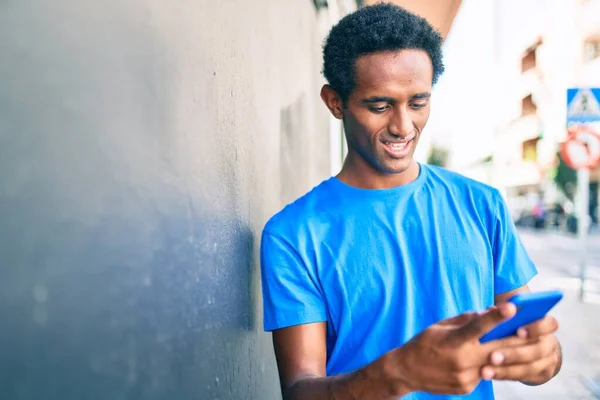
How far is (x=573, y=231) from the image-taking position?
22.0 metres

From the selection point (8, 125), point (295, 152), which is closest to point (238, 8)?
point (8, 125)

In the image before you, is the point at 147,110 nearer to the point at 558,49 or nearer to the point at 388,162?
the point at 388,162

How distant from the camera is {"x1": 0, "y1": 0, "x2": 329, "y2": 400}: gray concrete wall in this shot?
0.61 m

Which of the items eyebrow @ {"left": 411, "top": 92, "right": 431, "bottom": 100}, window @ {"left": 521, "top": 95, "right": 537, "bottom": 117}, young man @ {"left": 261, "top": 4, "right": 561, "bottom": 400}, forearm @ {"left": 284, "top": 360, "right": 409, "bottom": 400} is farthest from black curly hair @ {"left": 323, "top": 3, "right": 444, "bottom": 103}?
window @ {"left": 521, "top": 95, "right": 537, "bottom": 117}

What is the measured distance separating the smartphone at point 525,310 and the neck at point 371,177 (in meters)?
0.69

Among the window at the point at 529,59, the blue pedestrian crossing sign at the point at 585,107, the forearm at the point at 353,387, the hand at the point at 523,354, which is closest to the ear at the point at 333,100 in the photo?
the forearm at the point at 353,387

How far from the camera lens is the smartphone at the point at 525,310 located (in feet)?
3.19

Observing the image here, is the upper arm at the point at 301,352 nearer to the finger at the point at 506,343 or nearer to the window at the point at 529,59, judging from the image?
the finger at the point at 506,343

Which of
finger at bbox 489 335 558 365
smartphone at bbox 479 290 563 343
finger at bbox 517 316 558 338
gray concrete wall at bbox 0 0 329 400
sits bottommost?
finger at bbox 489 335 558 365

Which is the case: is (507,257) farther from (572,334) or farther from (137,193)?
(572,334)

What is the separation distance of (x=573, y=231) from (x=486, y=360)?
76.0 ft

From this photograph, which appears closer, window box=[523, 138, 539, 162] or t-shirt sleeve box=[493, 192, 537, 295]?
t-shirt sleeve box=[493, 192, 537, 295]

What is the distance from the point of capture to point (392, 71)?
163 cm

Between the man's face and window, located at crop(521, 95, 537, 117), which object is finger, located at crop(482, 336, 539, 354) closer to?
the man's face
